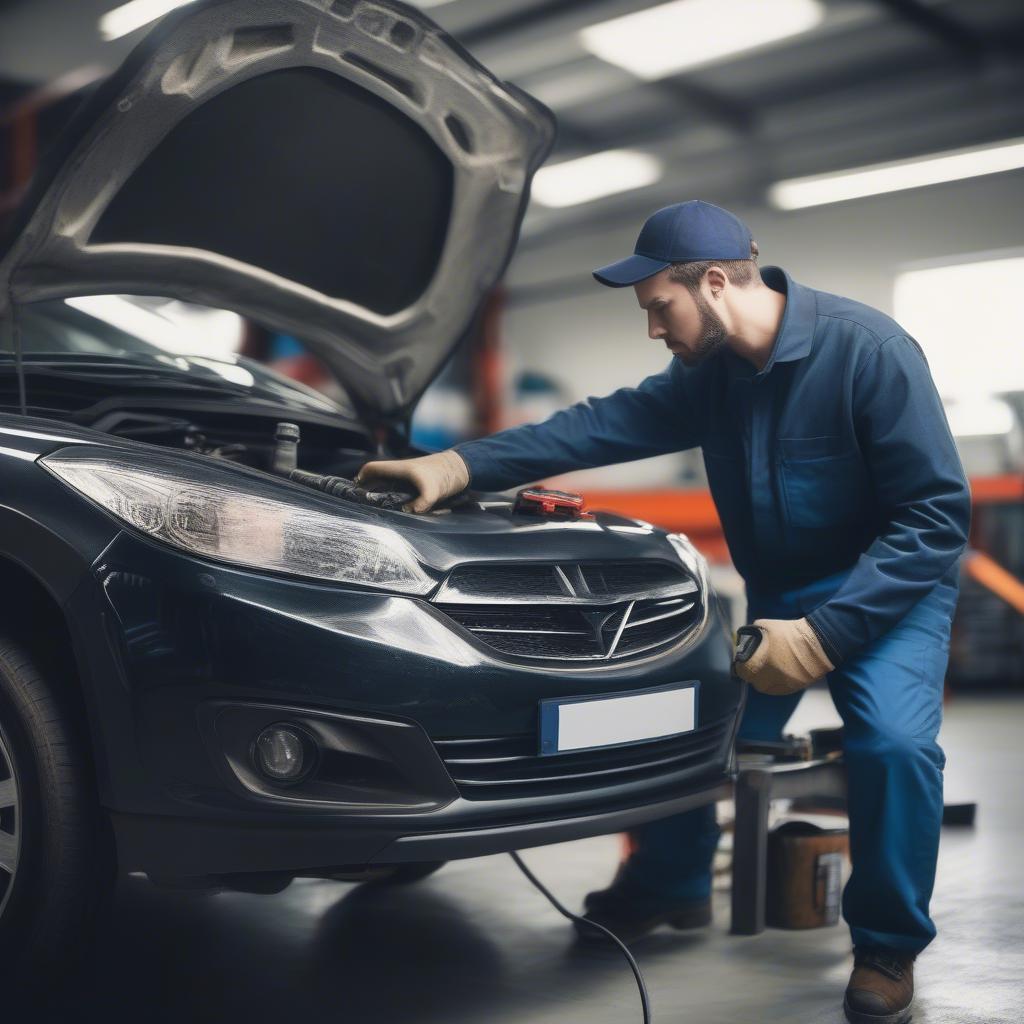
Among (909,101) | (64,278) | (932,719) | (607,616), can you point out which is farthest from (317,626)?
(909,101)

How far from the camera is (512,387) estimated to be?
35.3ft

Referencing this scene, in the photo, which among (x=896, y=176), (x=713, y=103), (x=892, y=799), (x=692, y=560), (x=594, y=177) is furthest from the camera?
(x=594, y=177)

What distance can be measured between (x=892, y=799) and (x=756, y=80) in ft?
26.8

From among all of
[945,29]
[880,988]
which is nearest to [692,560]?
[880,988]

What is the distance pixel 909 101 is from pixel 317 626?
8.60 metres

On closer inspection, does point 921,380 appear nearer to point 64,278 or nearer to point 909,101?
point 64,278

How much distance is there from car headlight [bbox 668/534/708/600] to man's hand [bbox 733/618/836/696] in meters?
0.20

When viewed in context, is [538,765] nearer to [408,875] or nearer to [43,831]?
[43,831]

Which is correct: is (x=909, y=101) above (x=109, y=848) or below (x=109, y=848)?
above

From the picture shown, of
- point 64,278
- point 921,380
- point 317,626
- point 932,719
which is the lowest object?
point 932,719

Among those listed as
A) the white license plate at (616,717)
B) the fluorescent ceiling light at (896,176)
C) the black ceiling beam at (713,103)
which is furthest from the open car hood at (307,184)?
the fluorescent ceiling light at (896,176)

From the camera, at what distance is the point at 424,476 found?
7.36ft

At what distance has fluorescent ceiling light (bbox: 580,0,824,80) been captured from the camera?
24.9 feet

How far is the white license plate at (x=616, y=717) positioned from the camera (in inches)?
73.4
